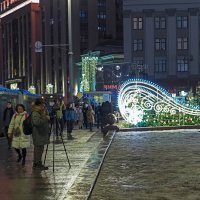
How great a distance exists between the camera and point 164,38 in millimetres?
77812

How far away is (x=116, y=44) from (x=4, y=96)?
219 ft

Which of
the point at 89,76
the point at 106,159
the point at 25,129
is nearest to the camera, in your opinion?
the point at 25,129

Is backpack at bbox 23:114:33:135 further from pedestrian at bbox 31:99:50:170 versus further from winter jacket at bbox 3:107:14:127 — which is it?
winter jacket at bbox 3:107:14:127

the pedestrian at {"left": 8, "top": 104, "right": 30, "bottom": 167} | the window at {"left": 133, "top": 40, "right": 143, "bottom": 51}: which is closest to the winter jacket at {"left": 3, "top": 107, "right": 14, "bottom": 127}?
the pedestrian at {"left": 8, "top": 104, "right": 30, "bottom": 167}

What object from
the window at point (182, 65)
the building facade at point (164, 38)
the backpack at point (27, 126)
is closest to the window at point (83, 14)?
the building facade at point (164, 38)

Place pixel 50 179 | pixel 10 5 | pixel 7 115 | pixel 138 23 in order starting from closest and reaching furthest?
1. pixel 50 179
2. pixel 7 115
3. pixel 138 23
4. pixel 10 5

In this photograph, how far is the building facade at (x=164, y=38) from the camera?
76.5 m

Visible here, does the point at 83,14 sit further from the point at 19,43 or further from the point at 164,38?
the point at 19,43

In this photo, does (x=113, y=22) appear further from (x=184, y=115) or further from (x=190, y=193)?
(x=190, y=193)

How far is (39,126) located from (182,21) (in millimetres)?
66917

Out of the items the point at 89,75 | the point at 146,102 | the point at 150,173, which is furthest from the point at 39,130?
the point at 89,75

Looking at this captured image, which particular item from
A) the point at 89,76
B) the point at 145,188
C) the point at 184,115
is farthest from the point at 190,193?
the point at 89,76

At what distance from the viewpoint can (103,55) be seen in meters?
83.1

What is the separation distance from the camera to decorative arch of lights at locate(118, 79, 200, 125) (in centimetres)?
2894
